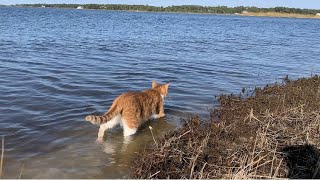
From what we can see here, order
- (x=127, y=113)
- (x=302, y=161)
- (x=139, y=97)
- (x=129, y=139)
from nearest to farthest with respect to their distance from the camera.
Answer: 1. (x=302, y=161)
2. (x=127, y=113)
3. (x=129, y=139)
4. (x=139, y=97)

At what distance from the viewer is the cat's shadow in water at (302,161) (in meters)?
5.20

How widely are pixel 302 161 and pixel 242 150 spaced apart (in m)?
0.87

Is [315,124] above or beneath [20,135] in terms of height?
above

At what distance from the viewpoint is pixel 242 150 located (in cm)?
579

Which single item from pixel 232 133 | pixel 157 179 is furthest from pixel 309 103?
pixel 157 179

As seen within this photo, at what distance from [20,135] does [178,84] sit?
666cm

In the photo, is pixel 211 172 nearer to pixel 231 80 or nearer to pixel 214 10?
pixel 231 80

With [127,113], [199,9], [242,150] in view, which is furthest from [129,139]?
[199,9]

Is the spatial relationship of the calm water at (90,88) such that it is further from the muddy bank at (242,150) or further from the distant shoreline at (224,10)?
the distant shoreline at (224,10)

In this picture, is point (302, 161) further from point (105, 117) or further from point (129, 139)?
point (105, 117)

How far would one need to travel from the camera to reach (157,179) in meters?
4.93

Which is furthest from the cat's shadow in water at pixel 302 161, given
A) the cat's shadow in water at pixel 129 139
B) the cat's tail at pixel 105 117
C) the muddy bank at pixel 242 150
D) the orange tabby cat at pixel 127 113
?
the cat's tail at pixel 105 117

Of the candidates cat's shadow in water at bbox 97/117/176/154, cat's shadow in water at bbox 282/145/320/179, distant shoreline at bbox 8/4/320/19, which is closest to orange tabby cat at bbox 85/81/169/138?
cat's shadow in water at bbox 97/117/176/154

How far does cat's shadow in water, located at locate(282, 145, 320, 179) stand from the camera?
5.20 metres
